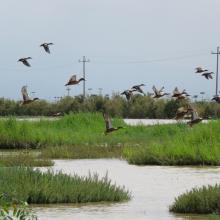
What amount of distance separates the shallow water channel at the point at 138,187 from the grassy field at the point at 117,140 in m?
1.09

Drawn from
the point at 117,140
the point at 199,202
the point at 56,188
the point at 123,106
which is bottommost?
the point at 199,202

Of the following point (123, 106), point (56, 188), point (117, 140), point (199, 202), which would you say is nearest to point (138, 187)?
point (56, 188)

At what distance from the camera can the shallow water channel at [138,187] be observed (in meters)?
13.6

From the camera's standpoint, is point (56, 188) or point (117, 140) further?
point (117, 140)

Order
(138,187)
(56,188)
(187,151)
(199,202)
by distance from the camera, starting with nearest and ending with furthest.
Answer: (199,202) < (56,188) < (138,187) < (187,151)

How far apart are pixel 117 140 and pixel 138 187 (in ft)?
54.9

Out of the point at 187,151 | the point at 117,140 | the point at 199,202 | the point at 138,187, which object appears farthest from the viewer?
the point at 117,140

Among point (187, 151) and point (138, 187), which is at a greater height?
point (187, 151)

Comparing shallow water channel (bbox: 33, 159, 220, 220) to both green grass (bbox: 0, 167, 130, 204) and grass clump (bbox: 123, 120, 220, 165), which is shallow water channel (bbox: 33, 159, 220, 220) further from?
grass clump (bbox: 123, 120, 220, 165)

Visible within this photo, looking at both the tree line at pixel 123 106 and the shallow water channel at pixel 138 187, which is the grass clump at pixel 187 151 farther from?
the tree line at pixel 123 106

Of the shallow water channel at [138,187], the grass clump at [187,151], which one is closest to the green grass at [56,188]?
the shallow water channel at [138,187]

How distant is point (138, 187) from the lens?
1795cm

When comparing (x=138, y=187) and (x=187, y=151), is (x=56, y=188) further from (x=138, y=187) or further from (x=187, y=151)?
(x=187, y=151)

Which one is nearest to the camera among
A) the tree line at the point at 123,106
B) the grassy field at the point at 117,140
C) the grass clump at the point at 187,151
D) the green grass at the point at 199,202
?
the green grass at the point at 199,202
